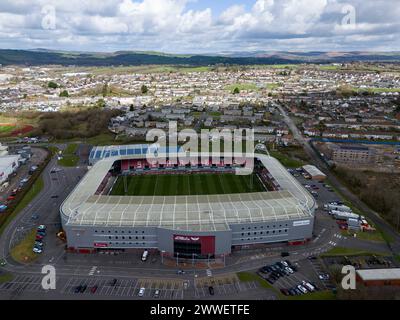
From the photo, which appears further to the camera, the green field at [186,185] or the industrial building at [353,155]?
the industrial building at [353,155]

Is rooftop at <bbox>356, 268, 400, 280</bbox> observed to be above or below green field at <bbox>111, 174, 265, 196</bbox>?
below

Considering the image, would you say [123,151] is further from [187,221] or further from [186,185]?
[187,221]

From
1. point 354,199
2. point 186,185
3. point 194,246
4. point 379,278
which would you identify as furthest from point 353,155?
point 194,246

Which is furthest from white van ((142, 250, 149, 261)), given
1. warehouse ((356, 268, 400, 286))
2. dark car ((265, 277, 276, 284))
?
warehouse ((356, 268, 400, 286))

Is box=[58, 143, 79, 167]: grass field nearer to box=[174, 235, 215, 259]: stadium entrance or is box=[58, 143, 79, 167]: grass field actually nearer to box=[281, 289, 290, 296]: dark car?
box=[174, 235, 215, 259]: stadium entrance

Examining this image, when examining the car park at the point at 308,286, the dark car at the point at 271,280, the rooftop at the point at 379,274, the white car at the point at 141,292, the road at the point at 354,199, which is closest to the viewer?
the white car at the point at 141,292

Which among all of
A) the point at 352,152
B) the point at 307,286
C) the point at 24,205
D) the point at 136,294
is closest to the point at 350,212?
the point at 307,286

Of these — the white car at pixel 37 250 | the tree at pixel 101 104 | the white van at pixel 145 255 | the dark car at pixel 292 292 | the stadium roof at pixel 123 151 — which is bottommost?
the dark car at pixel 292 292

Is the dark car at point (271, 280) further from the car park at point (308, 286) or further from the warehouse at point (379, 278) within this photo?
the warehouse at point (379, 278)

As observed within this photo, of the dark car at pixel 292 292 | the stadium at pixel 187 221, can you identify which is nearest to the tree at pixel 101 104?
the stadium at pixel 187 221
